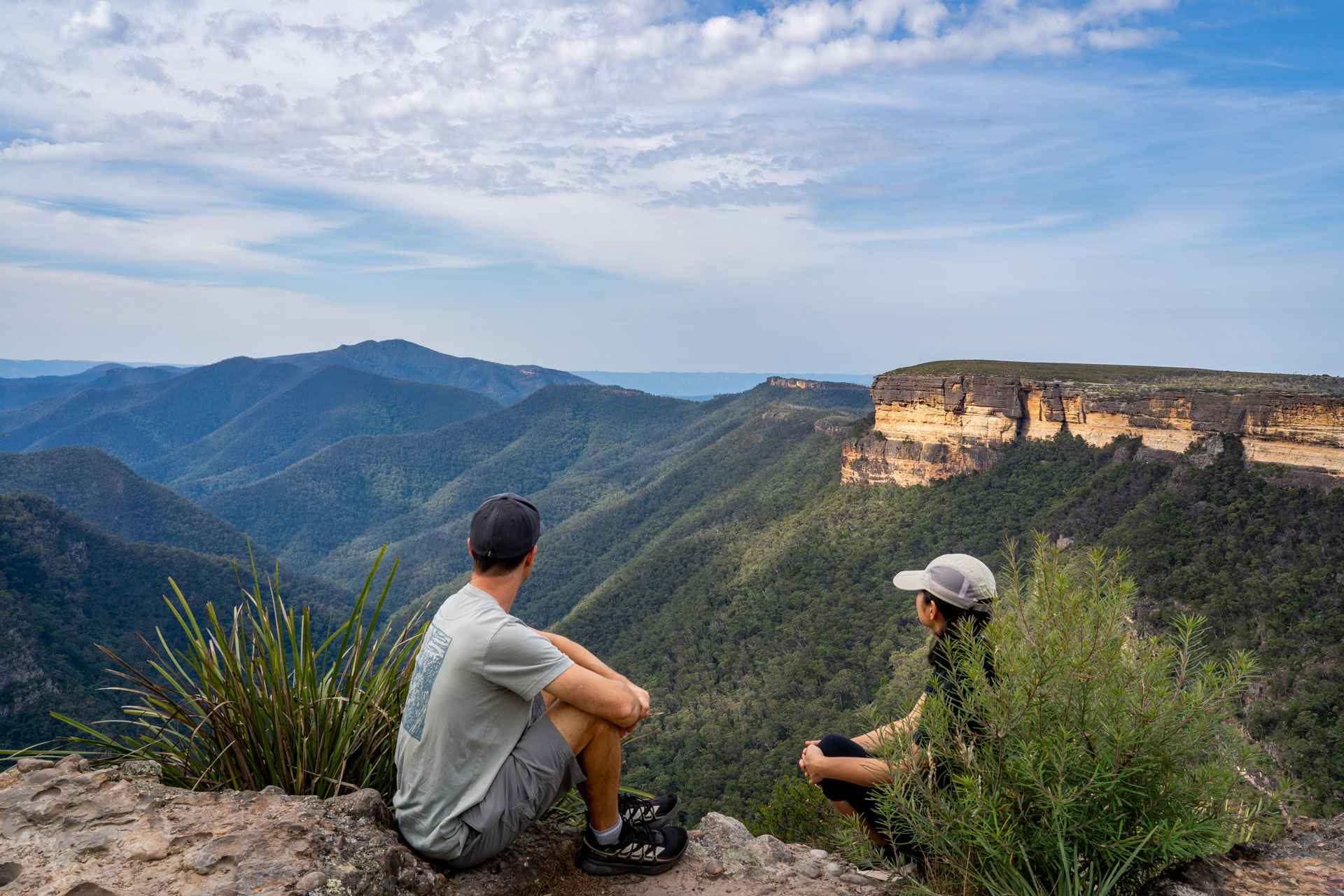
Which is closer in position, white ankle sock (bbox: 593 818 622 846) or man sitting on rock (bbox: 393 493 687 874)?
man sitting on rock (bbox: 393 493 687 874)

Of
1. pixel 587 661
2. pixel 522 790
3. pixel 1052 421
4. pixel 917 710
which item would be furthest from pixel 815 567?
pixel 522 790

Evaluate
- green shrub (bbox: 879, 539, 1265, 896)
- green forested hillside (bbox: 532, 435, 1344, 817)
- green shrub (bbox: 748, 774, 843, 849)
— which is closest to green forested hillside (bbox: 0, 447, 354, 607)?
green forested hillside (bbox: 532, 435, 1344, 817)

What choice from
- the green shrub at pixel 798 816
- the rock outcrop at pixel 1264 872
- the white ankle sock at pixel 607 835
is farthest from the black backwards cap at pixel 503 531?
the green shrub at pixel 798 816

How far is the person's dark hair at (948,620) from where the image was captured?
113 inches

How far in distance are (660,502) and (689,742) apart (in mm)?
40626

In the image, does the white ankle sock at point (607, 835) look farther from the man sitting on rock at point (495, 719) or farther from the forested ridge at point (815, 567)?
the forested ridge at point (815, 567)

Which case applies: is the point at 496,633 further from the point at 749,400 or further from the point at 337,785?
the point at 749,400

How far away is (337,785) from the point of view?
3.03 metres

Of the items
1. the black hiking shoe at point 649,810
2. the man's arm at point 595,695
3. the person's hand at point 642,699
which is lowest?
the black hiking shoe at point 649,810

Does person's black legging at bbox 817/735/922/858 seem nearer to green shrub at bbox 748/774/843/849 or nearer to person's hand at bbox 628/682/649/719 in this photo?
person's hand at bbox 628/682/649/719

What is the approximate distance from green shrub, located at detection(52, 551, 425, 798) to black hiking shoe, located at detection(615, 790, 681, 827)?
1.16 meters

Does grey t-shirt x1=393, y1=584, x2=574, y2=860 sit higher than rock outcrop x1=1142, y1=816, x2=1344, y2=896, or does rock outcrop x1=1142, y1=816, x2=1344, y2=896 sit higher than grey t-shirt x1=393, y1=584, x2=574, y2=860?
grey t-shirt x1=393, y1=584, x2=574, y2=860

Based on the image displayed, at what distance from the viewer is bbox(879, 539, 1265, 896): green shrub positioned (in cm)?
220

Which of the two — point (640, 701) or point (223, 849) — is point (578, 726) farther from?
point (223, 849)
